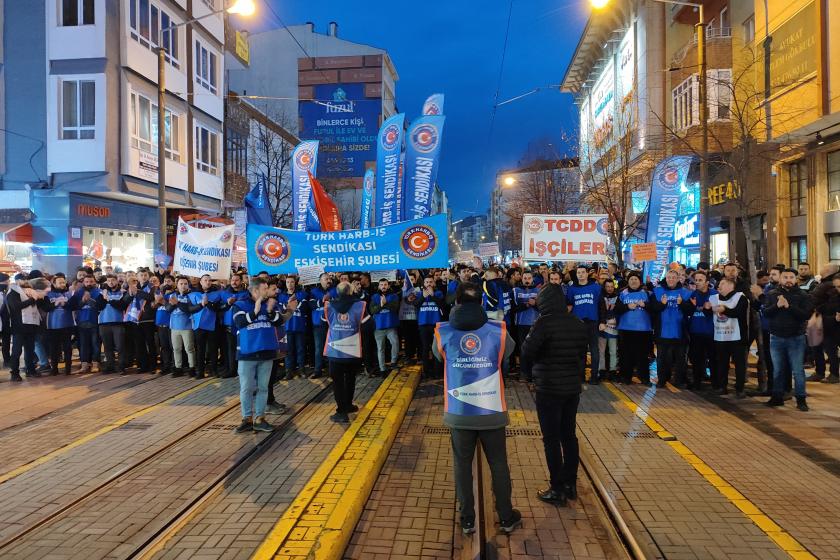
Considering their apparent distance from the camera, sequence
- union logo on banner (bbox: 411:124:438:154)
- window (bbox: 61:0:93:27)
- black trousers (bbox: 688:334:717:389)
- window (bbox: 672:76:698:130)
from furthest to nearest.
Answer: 1. window (bbox: 672:76:698:130)
2. window (bbox: 61:0:93:27)
3. union logo on banner (bbox: 411:124:438:154)
4. black trousers (bbox: 688:334:717:389)

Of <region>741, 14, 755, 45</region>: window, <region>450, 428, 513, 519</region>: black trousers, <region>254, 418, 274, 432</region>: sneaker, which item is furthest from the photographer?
<region>741, 14, 755, 45</region>: window

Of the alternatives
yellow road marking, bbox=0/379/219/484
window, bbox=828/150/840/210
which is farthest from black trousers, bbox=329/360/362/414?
window, bbox=828/150/840/210

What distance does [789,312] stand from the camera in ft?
26.8

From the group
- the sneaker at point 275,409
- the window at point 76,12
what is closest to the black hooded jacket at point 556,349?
the sneaker at point 275,409

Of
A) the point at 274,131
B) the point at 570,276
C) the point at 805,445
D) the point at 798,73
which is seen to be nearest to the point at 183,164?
the point at 274,131

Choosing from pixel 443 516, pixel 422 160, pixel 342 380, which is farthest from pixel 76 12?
pixel 443 516

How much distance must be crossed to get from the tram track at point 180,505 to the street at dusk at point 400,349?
0.03 meters

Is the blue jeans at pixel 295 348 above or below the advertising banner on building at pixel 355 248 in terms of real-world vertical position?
below

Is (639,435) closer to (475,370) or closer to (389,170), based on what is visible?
(475,370)

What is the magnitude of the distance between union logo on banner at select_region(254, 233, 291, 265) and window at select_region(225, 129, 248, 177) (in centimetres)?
2394

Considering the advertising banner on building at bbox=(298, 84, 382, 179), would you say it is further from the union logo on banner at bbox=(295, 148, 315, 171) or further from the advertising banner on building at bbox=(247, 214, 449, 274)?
the advertising banner on building at bbox=(247, 214, 449, 274)

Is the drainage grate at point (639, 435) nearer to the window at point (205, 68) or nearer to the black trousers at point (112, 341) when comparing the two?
the black trousers at point (112, 341)

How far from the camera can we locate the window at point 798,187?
18.2m

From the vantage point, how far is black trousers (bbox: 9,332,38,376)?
10648 millimetres
